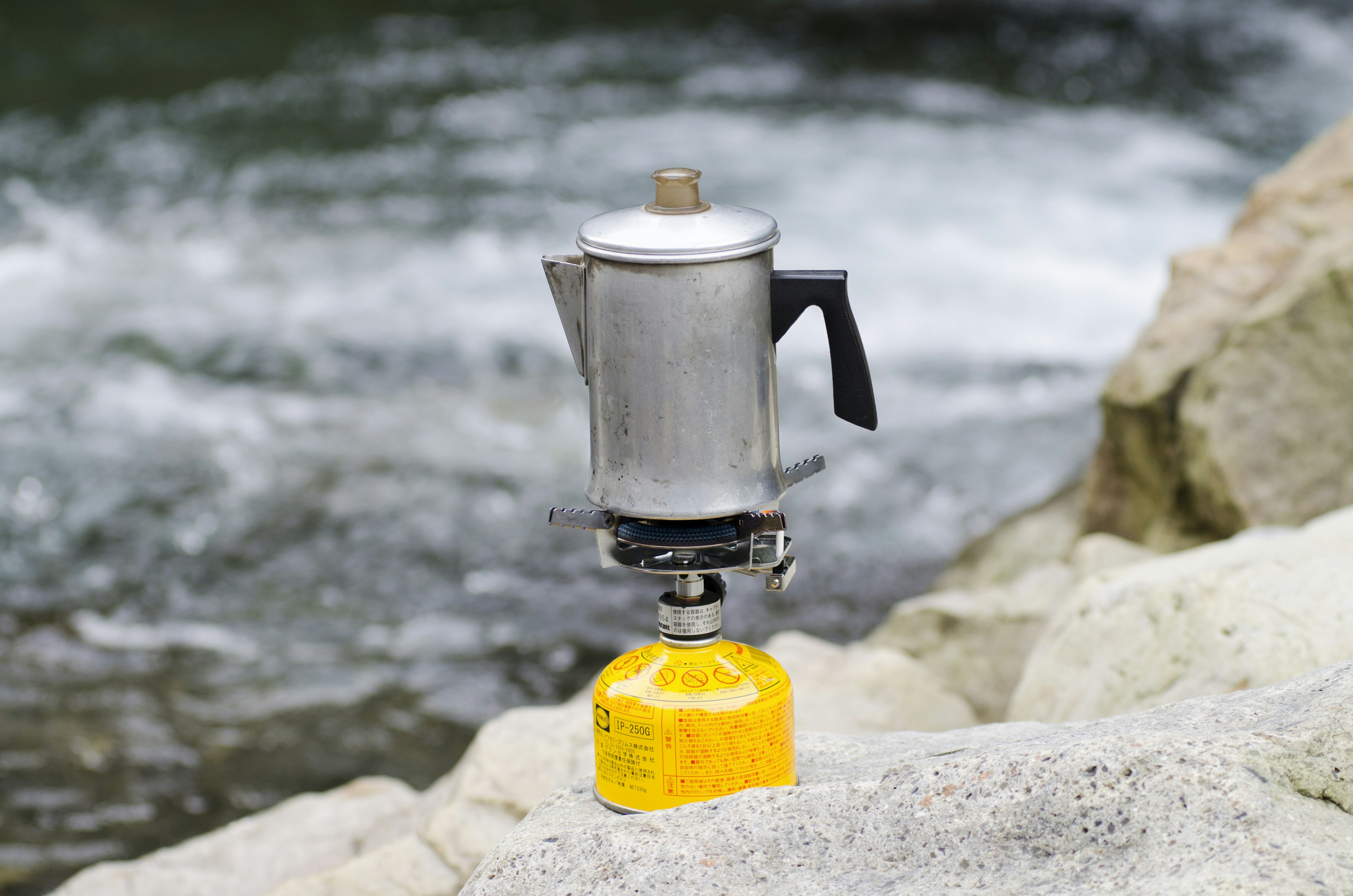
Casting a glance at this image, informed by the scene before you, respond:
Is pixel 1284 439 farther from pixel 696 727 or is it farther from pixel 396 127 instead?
pixel 396 127

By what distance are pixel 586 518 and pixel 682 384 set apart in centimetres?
23

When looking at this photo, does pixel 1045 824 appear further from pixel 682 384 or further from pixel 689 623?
pixel 682 384

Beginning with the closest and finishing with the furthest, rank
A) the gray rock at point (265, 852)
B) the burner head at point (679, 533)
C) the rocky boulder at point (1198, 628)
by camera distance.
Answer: the burner head at point (679, 533) → the rocky boulder at point (1198, 628) → the gray rock at point (265, 852)

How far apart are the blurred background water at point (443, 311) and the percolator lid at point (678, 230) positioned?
105 inches

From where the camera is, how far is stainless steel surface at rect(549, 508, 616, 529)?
1.70m

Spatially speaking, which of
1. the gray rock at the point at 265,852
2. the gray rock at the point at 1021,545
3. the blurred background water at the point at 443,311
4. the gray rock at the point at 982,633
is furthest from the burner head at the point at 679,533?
the gray rock at the point at 1021,545

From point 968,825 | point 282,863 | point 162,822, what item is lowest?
point 162,822

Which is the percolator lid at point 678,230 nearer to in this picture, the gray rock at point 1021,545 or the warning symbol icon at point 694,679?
the warning symbol icon at point 694,679

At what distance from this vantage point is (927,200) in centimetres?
869

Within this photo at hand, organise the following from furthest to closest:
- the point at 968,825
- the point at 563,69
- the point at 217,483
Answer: the point at 563,69 < the point at 217,483 < the point at 968,825

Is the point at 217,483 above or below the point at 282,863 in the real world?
below

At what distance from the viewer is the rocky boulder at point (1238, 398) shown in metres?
3.31

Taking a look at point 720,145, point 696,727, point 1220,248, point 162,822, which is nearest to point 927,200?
point 720,145

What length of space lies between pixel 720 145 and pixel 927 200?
1.86m
